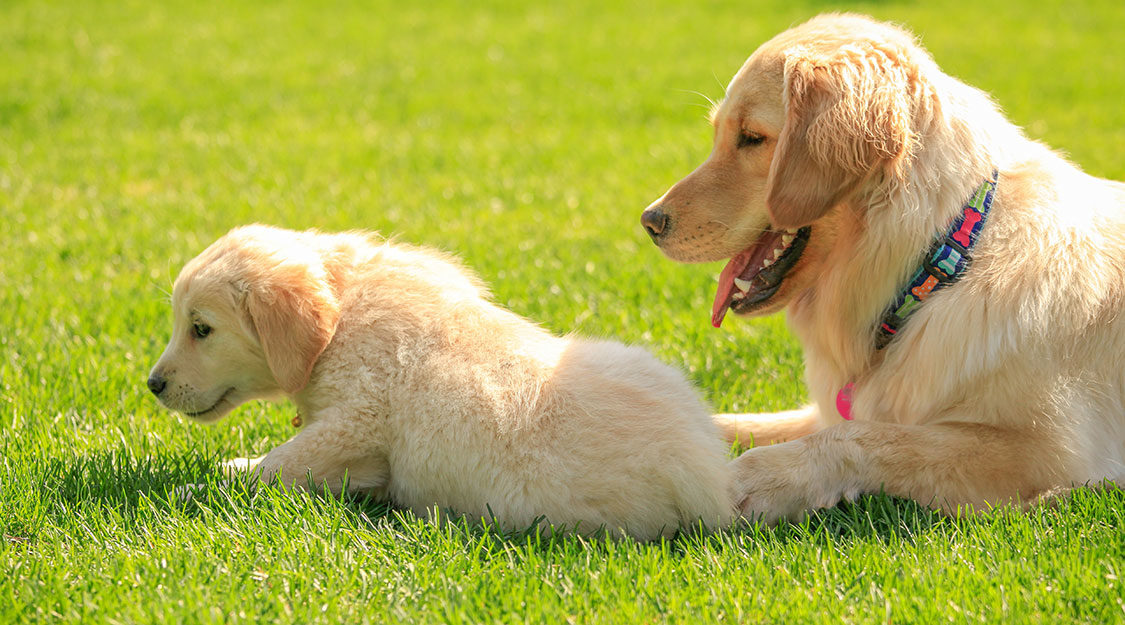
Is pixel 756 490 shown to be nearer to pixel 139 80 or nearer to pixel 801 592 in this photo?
pixel 801 592

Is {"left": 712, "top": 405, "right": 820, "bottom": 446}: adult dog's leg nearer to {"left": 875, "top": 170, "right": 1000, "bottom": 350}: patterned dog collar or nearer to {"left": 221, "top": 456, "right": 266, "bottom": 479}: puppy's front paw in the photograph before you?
{"left": 875, "top": 170, "right": 1000, "bottom": 350}: patterned dog collar

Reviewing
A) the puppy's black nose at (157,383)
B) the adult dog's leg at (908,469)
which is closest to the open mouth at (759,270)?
the adult dog's leg at (908,469)

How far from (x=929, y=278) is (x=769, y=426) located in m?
0.90

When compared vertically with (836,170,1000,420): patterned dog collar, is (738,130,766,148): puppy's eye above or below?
above

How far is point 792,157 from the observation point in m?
3.10

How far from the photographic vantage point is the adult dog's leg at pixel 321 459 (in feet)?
10.4

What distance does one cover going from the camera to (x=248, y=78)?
36.8ft

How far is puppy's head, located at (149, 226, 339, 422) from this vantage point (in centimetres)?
329

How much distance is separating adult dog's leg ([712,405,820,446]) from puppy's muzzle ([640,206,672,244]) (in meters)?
0.72

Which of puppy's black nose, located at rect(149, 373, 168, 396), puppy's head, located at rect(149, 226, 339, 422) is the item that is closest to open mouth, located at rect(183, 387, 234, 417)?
puppy's head, located at rect(149, 226, 339, 422)

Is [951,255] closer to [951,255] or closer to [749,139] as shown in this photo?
[951,255]

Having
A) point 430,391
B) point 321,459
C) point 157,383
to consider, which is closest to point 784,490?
point 430,391

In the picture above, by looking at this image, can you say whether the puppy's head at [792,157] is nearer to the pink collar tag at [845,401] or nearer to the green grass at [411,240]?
the pink collar tag at [845,401]

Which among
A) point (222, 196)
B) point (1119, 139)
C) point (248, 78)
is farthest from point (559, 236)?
point (248, 78)
